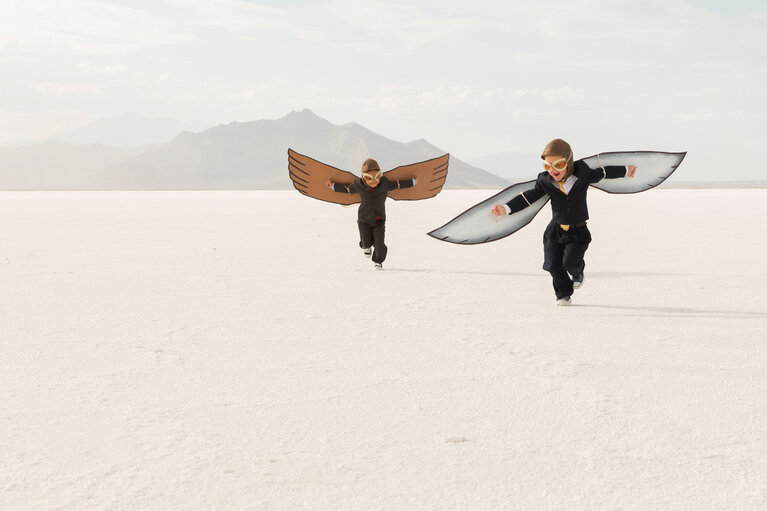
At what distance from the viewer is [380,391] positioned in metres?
3.85

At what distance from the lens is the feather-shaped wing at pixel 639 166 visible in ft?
23.5

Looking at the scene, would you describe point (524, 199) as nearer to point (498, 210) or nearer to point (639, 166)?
point (498, 210)

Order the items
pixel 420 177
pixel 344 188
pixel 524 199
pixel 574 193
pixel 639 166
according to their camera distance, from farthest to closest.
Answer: pixel 420 177 → pixel 344 188 → pixel 639 166 → pixel 524 199 → pixel 574 193

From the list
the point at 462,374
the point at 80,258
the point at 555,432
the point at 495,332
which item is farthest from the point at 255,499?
the point at 80,258

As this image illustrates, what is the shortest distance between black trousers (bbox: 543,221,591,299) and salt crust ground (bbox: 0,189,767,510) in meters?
0.22

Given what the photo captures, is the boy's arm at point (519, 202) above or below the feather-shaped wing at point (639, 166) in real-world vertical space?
below

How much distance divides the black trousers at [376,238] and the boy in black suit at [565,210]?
265cm

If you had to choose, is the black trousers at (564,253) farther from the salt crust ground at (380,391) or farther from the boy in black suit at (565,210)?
the salt crust ground at (380,391)

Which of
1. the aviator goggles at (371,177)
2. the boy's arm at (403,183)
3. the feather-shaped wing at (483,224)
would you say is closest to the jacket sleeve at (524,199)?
the feather-shaped wing at (483,224)

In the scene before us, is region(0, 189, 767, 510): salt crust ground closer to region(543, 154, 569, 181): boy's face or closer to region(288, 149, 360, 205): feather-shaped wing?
region(543, 154, 569, 181): boy's face

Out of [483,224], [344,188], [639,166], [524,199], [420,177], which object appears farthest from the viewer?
[420,177]

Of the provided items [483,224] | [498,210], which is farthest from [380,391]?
[483,224]

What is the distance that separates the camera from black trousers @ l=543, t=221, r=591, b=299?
6.55 meters

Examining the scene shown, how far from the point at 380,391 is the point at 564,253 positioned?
3378 mm
